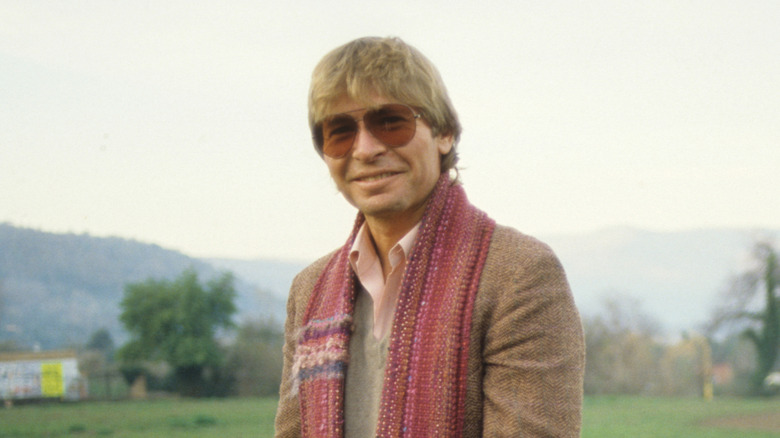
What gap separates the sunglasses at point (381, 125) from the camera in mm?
1890

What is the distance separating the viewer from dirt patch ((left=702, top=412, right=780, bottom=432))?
35844 mm

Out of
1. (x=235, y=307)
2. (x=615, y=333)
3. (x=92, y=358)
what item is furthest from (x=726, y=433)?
(x=92, y=358)

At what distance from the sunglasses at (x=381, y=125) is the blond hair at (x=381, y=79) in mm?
23

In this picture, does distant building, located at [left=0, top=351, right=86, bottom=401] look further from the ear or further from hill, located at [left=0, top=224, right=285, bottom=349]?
the ear

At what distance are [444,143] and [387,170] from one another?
22 cm

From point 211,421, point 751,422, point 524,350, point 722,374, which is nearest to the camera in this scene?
point 524,350

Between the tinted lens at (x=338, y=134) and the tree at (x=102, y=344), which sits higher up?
the tinted lens at (x=338, y=134)

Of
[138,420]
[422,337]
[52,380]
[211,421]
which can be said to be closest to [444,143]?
[422,337]

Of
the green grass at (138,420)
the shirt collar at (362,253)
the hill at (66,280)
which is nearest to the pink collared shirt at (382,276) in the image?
the shirt collar at (362,253)

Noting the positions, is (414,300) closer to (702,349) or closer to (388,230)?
(388,230)

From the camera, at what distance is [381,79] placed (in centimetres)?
190

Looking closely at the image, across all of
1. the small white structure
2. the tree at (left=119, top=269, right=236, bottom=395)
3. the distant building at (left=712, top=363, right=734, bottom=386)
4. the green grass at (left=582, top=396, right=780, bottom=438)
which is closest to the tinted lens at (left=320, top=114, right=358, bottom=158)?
the green grass at (left=582, top=396, right=780, bottom=438)

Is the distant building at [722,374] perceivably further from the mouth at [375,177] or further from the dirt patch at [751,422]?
the mouth at [375,177]

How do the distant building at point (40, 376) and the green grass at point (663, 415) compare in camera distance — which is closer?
the distant building at point (40, 376)
